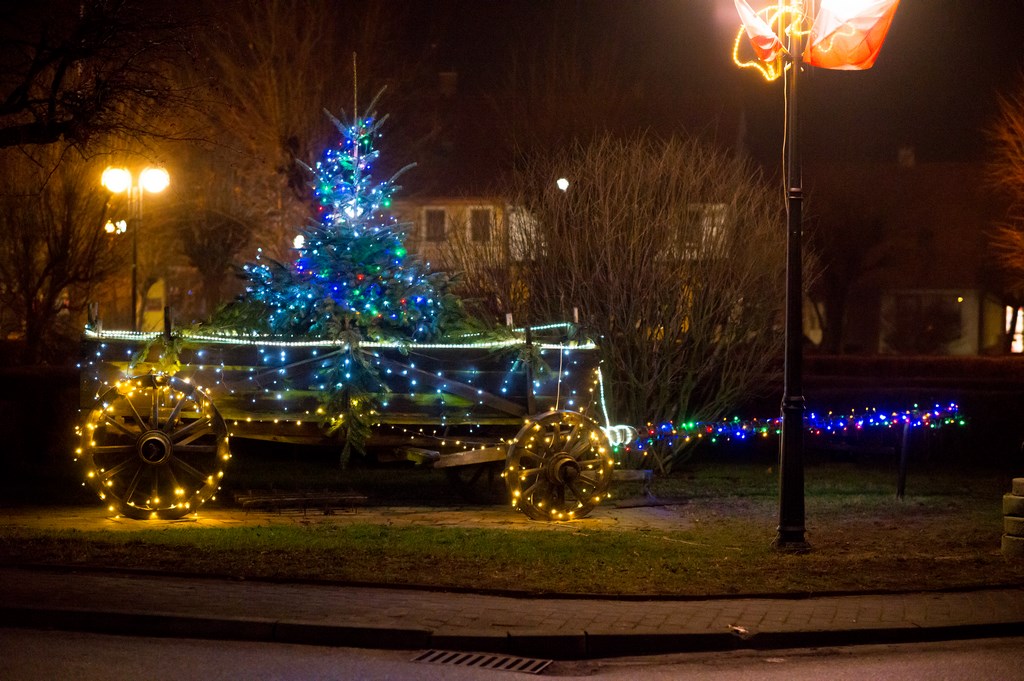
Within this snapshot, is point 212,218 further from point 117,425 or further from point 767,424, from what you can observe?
point 117,425

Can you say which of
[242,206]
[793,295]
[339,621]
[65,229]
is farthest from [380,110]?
[339,621]

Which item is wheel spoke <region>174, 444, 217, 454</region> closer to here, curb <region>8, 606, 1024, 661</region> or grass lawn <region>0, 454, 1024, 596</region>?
grass lawn <region>0, 454, 1024, 596</region>

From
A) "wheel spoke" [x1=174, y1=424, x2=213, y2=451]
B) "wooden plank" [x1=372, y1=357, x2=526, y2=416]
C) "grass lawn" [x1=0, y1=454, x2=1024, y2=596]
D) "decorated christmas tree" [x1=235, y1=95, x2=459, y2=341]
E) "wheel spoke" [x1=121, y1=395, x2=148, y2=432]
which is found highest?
"decorated christmas tree" [x1=235, y1=95, x2=459, y2=341]

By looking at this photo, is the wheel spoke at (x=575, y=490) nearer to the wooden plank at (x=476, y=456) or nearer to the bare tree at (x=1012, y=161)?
the wooden plank at (x=476, y=456)

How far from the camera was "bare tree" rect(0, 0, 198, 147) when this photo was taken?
12.6m

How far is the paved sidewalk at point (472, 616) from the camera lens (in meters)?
8.41

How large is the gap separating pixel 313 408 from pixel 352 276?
1.47 meters

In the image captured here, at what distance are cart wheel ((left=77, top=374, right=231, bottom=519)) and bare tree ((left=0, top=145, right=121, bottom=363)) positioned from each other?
1423 cm

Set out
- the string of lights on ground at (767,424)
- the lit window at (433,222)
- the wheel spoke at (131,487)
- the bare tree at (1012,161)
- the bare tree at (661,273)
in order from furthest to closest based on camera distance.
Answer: the bare tree at (1012,161) < the lit window at (433,222) < the bare tree at (661,273) < the string of lights on ground at (767,424) < the wheel spoke at (131,487)

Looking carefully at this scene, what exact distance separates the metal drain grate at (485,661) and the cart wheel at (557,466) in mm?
4726

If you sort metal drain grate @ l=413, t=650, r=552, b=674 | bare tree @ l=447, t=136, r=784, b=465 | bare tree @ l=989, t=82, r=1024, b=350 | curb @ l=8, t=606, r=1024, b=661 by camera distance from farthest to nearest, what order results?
bare tree @ l=989, t=82, r=1024, b=350 → bare tree @ l=447, t=136, r=784, b=465 → curb @ l=8, t=606, r=1024, b=661 → metal drain grate @ l=413, t=650, r=552, b=674

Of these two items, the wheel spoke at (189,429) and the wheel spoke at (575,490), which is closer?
the wheel spoke at (189,429)

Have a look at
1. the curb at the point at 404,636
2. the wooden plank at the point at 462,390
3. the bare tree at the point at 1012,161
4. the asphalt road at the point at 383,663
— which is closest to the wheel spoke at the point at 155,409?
the wooden plank at the point at 462,390

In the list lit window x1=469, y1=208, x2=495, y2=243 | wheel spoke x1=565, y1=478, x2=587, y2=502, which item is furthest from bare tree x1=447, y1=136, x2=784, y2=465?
wheel spoke x1=565, y1=478, x2=587, y2=502
